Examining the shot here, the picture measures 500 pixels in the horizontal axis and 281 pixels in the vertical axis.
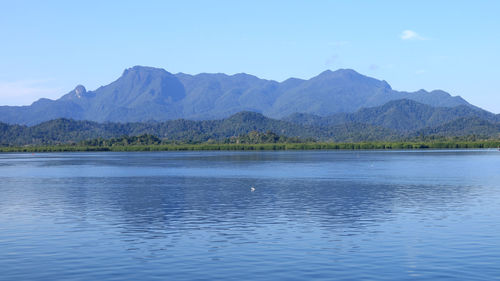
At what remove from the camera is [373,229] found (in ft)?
129

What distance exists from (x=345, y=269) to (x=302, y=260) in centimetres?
270

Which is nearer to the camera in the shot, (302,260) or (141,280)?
(141,280)

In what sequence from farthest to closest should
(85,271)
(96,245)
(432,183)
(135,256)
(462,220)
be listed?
(432,183), (462,220), (96,245), (135,256), (85,271)

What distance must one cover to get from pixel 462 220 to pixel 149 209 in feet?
84.1

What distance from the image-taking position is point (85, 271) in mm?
28422

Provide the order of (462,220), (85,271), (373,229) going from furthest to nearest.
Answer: (462,220) < (373,229) < (85,271)

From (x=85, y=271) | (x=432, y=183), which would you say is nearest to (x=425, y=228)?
(x=85, y=271)

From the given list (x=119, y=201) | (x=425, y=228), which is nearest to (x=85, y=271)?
(x=425, y=228)

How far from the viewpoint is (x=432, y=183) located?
76.0 meters

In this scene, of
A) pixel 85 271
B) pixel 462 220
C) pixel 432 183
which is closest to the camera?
pixel 85 271

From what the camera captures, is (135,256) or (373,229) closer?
(135,256)

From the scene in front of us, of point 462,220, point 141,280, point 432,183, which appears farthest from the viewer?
point 432,183

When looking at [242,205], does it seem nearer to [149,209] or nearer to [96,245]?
[149,209]

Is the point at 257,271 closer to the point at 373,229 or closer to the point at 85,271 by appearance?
the point at 85,271
